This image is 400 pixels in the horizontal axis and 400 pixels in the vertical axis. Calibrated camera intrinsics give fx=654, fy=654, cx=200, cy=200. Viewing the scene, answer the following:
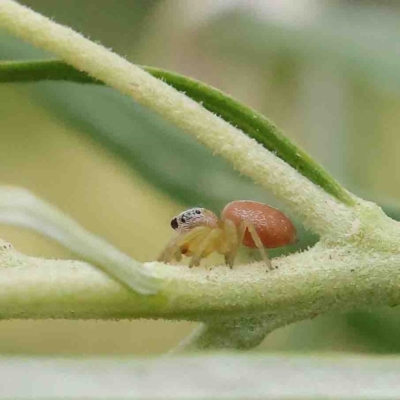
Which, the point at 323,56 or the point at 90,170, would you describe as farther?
the point at 90,170

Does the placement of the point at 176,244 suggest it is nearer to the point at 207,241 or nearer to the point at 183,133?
the point at 207,241

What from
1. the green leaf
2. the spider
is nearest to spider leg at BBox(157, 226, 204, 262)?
the spider

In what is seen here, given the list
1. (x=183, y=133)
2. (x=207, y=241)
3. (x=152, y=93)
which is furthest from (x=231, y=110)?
(x=183, y=133)

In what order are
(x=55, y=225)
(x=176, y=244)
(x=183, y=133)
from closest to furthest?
(x=55, y=225) < (x=176, y=244) < (x=183, y=133)

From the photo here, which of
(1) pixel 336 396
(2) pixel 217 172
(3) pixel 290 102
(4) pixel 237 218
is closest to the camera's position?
(1) pixel 336 396

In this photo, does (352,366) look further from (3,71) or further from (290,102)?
(290,102)

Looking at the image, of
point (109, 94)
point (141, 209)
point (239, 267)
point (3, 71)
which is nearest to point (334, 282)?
point (239, 267)
